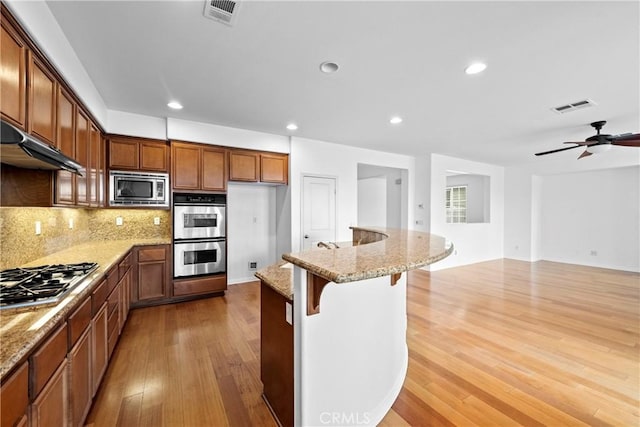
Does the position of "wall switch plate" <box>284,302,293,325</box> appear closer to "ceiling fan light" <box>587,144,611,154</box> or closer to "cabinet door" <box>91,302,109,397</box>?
"cabinet door" <box>91,302,109,397</box>

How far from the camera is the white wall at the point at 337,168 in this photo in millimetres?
4711

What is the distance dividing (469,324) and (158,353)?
10.9ft

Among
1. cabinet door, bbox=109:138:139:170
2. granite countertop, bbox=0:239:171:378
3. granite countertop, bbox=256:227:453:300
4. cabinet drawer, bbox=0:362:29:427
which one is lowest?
cabinet drawer, bbox=0:362:29:427

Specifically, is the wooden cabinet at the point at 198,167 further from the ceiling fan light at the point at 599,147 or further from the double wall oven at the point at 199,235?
the ceiling fan light at the point at 599,147

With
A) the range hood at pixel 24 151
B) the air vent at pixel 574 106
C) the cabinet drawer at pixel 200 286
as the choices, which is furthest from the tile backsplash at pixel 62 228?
the air vent at pixel 574 106

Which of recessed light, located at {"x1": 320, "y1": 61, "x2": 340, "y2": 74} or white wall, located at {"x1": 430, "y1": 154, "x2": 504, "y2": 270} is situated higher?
recessed light, located at {"x1": 320, "y1": 61, "x2": 340, "y2": 74}

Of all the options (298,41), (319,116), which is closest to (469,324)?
(319,116)

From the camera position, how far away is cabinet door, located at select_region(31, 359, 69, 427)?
1.06 meters

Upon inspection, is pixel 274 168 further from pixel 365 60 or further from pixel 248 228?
pixel 365 60

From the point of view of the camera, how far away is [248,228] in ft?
16.5

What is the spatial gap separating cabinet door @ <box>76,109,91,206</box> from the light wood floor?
1497 millimetres

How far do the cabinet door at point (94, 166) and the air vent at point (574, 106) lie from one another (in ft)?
17.7

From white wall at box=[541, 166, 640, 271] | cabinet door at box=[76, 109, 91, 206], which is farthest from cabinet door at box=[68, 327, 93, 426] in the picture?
white wall at box=[541, 166, 640, 271]

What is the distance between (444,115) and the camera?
367 cm
